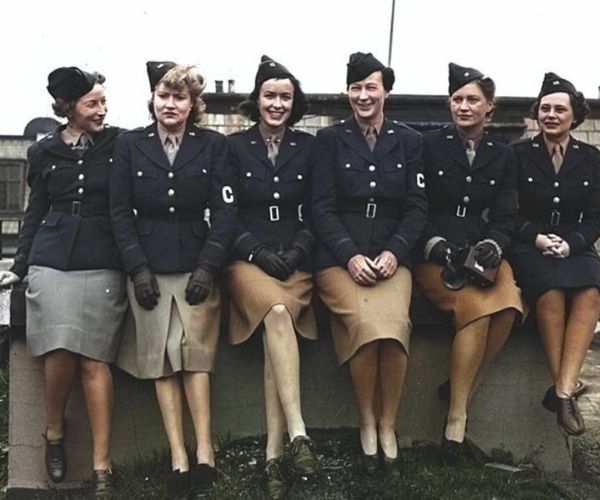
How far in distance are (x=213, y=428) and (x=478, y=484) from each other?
1.44 m

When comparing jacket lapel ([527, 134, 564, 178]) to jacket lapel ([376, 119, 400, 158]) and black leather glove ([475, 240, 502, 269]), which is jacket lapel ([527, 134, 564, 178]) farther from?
jacket lapel ([376, 119, 400, 158])

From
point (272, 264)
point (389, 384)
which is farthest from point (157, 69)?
point (389, 384)

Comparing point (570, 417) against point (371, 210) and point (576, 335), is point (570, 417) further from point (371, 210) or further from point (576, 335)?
point (371, 210)

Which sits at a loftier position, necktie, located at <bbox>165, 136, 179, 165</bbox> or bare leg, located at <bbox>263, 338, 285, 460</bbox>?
necktie, located at <bbox>165, 136, 179, 165</bbox>

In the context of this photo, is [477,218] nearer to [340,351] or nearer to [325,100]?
[340,351]

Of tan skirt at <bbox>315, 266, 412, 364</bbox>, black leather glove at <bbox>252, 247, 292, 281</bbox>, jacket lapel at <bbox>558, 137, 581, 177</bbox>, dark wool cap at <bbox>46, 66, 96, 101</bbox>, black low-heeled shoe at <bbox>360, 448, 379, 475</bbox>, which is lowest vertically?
black low-heeled shoe at <bbox>360, 448, 379, 475</bbox>

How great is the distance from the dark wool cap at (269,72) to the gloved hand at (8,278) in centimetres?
161

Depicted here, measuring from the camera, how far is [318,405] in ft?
14.8

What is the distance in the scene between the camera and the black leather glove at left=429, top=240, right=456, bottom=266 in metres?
4.29

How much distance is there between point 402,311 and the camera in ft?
13.1

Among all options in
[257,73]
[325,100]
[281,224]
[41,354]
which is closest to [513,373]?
[281,224]

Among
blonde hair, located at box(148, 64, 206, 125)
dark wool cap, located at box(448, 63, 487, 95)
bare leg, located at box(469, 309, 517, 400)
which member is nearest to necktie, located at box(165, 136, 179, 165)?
blonde hair, located at box(148, 64, 206, 125)

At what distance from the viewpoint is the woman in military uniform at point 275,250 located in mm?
3848

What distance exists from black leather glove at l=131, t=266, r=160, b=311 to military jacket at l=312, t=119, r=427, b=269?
2.86 ft
